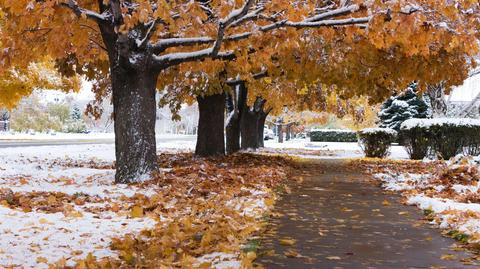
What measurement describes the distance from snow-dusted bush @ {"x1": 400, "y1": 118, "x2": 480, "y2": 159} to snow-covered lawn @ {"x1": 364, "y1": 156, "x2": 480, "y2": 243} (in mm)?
8246

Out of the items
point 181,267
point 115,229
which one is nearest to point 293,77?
point 115,229

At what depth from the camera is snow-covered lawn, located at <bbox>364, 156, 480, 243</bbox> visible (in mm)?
6828

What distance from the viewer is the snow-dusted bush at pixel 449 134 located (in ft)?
70.6

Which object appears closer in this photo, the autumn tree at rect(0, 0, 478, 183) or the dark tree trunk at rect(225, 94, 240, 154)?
the autumn tree at rect(0, 0, 478, 183)

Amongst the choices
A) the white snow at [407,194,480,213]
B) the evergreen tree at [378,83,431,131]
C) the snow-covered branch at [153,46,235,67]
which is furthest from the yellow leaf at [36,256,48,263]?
the evergreen tree at [378,83,431,131]

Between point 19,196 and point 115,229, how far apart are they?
113 inches

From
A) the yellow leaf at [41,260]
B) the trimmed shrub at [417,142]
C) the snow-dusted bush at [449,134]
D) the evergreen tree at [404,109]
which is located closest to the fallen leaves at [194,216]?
the yellow leaf at [41,260]

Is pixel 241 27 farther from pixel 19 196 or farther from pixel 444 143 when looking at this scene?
pixel 444 143

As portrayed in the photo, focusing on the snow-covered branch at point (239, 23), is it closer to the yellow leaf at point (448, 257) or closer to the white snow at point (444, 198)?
the white snow at point (444, 198)

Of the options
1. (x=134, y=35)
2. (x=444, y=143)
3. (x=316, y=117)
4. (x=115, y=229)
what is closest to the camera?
(x=115, y=229)

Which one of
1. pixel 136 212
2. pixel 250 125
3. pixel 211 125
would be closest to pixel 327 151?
pixel 250 125

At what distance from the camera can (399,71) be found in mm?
16594

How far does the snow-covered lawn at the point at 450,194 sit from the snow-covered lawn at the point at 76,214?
2478 millimetres

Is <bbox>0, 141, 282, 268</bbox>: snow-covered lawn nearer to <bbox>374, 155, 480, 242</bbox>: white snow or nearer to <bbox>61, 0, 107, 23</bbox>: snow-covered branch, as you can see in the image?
<bbox>374, 155, 480, 242</bbox>: white snow
